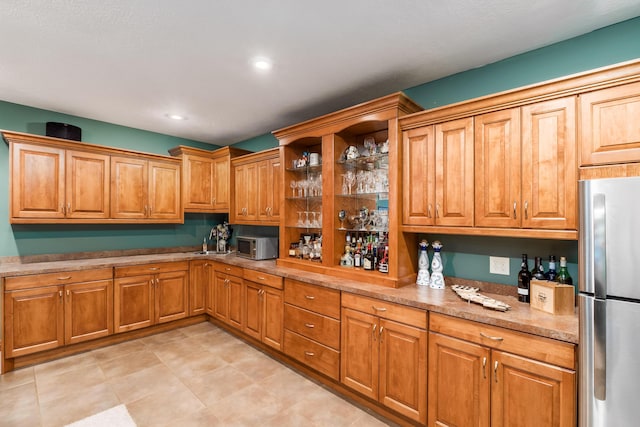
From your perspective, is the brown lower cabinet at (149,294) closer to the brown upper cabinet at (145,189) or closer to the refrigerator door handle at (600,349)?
the brown upper cabinet at (145,189)

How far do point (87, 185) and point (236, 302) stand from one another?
2.24 meters

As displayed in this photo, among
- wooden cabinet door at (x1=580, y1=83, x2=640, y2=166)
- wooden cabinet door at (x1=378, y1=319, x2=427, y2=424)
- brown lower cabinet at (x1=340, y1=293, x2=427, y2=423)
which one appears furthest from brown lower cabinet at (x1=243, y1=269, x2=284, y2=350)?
wooden cabinet door at (x1=580, y1=83, x2=640, y2=166)

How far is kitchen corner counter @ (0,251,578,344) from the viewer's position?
63.5 inches

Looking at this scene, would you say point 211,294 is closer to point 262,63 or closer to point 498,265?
point 262,63

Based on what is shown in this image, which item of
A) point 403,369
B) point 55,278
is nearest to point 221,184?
point 55,278

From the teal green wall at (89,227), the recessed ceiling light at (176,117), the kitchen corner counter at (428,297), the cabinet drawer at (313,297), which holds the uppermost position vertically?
the recessed ceiling light at (176,117)

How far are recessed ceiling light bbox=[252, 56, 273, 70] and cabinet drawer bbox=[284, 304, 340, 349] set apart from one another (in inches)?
85.2

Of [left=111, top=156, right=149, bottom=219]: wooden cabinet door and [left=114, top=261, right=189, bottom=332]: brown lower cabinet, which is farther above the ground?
[left=111, top=156, right=149, bottom=219]: wooden cabinet door

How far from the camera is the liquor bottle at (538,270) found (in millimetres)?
1973

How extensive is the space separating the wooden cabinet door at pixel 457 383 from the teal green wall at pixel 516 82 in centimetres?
73

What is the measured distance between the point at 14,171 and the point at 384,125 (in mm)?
3784

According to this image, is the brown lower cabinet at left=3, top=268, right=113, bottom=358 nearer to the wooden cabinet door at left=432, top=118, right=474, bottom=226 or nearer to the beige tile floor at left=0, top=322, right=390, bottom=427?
the beige tile floor at left=0, top=322, right=390, bottom=427

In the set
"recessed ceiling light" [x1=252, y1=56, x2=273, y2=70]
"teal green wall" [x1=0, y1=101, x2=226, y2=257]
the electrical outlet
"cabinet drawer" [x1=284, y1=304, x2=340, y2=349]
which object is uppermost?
"recessed ceiling light" [x1=252, y1=56, x2=273, y2=70]

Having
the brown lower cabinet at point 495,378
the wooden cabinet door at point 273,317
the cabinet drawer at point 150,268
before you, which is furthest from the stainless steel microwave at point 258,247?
the brown lower cabinet at point 495,378
